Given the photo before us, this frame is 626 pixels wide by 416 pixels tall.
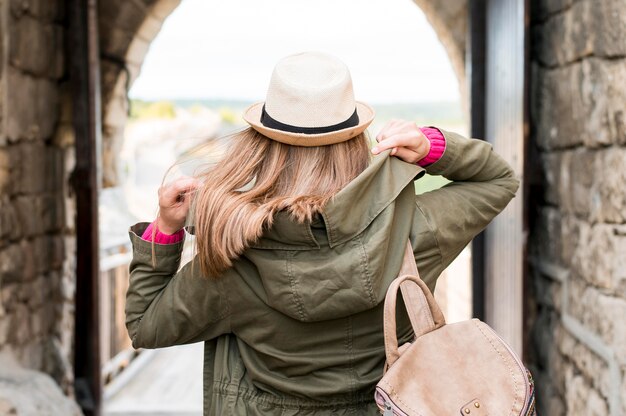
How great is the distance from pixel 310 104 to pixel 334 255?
0.93ft

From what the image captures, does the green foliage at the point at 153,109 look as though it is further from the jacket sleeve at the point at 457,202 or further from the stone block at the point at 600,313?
the jacket sleeve at the point at 457,202

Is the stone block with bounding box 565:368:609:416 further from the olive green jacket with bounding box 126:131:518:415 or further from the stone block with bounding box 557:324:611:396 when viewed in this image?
the olive green jacket with bounding box 126:131:518:415

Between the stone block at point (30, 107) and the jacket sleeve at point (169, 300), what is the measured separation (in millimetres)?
2267

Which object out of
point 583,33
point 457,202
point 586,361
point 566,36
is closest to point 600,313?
point 586,361

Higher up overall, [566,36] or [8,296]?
[566,36]

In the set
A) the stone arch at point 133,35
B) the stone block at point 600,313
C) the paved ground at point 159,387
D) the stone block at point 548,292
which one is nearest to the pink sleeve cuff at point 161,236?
the stone block at point 600,313

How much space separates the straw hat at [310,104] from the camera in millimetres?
1541

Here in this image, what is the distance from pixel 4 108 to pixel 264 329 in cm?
241

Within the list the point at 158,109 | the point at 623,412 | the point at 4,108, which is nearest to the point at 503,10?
the point at 623,412

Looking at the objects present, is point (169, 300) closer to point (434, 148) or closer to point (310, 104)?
point (310, 104)

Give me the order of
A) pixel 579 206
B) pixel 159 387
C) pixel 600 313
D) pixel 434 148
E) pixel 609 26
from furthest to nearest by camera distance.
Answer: pixel 159 387, pixel 579 206, pixel 600 313, pixel 609 26, pixel 434 148

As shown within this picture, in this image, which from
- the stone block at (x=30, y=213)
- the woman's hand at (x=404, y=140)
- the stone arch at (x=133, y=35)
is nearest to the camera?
the woman's hand at (x=404, y=140)

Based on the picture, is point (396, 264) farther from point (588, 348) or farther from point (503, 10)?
point (503, 10)

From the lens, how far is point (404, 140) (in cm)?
160
